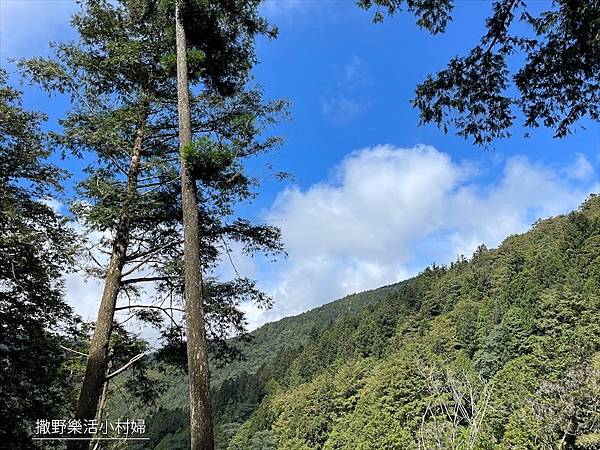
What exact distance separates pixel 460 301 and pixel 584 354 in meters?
31.9

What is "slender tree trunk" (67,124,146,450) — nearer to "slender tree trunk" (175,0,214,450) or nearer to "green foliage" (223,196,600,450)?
"slender tree trunk" (175,0,214,450)

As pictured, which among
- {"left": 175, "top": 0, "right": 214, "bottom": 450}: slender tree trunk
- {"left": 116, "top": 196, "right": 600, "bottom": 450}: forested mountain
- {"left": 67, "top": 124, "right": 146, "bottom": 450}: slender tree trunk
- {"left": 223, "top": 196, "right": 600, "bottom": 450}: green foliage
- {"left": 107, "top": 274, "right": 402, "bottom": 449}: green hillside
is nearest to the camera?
{"left": 175, "top": 0, "right": 214, "bottom": 450}: slender tree trunk

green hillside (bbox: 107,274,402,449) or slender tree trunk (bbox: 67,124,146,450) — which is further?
green hillside (bbox: 107,274,402,449)

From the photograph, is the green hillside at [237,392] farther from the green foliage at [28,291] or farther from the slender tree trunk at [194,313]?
the slender tree trunk at [194,313]

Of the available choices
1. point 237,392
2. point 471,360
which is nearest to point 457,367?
point 471,360

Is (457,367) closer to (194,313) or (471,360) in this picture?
(471,360)

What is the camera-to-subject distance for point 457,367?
1848 inches

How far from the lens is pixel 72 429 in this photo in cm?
546

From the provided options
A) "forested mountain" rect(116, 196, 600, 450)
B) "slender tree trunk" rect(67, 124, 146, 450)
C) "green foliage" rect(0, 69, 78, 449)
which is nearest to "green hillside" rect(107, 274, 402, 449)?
"forested mountain" rect(116, 196, 600, 450)

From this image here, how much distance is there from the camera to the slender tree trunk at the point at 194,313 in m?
3.89

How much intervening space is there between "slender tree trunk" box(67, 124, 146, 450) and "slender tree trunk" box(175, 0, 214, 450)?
1.52m

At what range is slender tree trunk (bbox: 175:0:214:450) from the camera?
3887mm

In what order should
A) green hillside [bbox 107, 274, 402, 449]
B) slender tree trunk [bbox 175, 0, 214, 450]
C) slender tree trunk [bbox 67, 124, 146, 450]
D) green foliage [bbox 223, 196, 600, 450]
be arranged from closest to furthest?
slender tree trunk [bbox 175, 0, 214, 450]
slender tree trunk [bbox 67, 124, 146, 450]
green foliage [bbox 223, 196, 600, 450]
green hillside [bbox 107, 274, 402, 449]

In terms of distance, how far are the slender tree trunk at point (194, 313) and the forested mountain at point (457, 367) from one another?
4922mm
